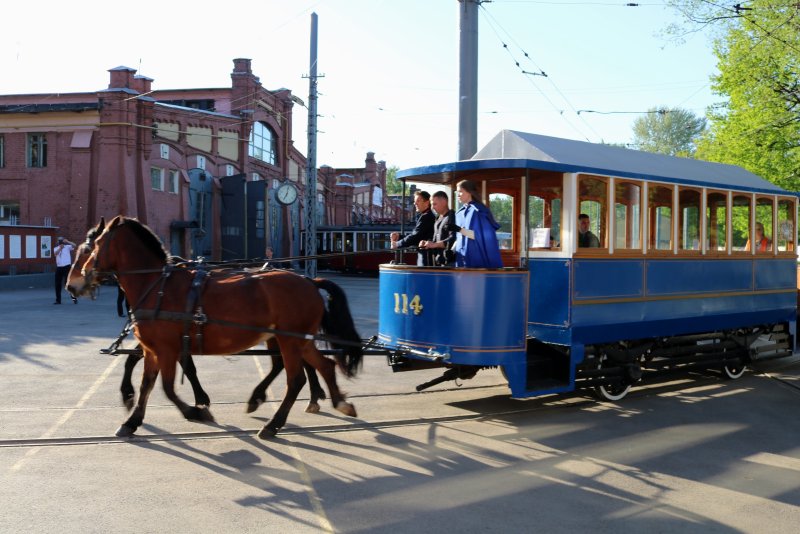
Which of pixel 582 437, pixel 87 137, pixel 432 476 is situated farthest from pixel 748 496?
pixel 87 137

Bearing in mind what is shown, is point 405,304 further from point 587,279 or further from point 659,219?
point 659,219

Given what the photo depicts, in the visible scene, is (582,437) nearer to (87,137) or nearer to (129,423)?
(129,423)

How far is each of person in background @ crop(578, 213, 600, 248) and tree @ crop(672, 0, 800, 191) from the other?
14070 mm

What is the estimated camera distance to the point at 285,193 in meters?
23.7

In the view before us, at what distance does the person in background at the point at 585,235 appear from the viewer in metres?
7.76

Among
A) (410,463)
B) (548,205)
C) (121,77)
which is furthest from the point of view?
(121,77)

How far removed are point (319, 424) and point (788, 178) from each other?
2209cm

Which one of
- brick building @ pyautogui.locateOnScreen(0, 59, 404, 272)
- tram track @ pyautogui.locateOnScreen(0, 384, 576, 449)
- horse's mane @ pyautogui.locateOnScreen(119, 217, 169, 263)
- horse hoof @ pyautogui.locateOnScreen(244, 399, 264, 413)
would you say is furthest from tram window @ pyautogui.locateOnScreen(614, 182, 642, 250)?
brick building @ pyautogui.locateOnScreen(0, 59, 404, 272)

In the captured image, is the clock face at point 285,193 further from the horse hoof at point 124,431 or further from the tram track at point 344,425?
the horse hoof at point 124,431

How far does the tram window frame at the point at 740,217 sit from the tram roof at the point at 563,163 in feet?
0.64

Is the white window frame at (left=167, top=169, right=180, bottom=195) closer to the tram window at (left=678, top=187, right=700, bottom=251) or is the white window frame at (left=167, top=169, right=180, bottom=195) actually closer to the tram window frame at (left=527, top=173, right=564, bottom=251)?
the tram window frame at (left=527, top=173, right=564, bottom=251)

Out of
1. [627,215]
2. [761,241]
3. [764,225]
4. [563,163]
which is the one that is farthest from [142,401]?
[764,225]

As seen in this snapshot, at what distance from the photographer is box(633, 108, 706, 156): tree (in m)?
72.5

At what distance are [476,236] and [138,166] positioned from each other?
82.0ft
